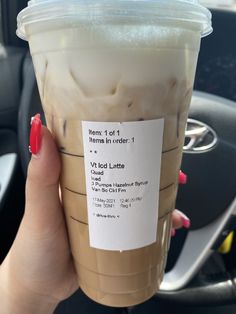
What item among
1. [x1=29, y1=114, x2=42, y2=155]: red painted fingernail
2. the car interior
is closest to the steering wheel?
the car interior

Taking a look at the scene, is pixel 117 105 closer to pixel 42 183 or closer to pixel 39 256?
pixel 42 183

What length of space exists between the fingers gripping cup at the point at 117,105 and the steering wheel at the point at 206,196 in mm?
437

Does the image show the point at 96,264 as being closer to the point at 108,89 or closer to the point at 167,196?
the point at 167,196

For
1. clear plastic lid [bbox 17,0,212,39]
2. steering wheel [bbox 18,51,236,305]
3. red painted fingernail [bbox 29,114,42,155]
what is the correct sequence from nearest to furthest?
clear plastic lid [bbox 17,0,212,39] → red painted fingernail [bbox 29,114,42,155] → steering wheel [bbox 18,51,236,305]

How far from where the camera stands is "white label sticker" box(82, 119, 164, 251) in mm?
497

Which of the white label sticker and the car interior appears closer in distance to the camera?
the white label sticker

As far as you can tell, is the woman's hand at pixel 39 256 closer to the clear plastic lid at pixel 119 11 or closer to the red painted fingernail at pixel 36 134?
the red painted fingernail at pixel 36 134

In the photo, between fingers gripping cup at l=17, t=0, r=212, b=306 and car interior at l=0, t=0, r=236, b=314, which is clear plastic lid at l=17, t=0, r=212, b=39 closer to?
fingers gripping cup at l=17, t=0, r=212, b=306

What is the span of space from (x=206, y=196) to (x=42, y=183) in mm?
549

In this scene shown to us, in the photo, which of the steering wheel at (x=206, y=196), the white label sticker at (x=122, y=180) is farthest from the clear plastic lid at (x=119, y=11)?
the steering wheel at (x=206, y=196)

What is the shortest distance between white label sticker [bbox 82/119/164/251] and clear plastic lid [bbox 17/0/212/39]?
12cm

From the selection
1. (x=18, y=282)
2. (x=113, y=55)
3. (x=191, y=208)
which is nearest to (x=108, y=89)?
(x=113, y=55)

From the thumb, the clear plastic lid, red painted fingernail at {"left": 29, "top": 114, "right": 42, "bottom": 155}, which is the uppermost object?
the clear plastic lid

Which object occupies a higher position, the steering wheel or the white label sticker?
the white label sticker
